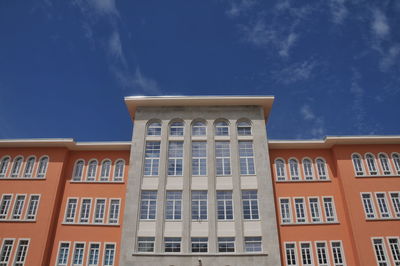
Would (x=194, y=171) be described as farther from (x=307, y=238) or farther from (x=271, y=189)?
(x=307, y=238)

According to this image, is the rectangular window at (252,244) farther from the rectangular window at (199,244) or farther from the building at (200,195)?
the rectangular window at (199,244)

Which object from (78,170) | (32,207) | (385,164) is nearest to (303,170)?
(385,164)

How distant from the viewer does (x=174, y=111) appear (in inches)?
1282

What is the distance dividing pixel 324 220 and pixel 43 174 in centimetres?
2526

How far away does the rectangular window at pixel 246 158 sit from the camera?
2998cm

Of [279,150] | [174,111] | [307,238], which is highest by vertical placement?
[174,111]

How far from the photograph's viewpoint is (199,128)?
32125 millimetres

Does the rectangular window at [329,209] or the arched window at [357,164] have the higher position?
the arched window at [357,164]

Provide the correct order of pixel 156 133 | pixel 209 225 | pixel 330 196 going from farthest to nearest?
pixel 156 133
pixel 330 196
pixel 209 225

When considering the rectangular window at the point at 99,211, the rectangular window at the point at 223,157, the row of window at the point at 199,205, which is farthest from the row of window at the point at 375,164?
the rectangular window at the point at 99,211

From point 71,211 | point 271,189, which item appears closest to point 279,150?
point 271,189

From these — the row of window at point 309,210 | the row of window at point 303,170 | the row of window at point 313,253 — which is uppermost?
the row of window at point 303,170

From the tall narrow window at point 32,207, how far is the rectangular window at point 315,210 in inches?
938

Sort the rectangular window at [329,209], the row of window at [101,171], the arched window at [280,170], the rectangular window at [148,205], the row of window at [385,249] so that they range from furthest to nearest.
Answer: the row of window at [101,171] < the arched window at [280,170] < the rectangular window at [329,209] < the rectangular window at [148,205] < the row of window at [385,249]
